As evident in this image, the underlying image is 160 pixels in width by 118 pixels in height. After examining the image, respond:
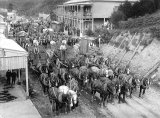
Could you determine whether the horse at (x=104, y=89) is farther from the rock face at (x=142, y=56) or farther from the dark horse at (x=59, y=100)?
the rock face at (x=142, y=56)

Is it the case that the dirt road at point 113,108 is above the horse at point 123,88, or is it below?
below

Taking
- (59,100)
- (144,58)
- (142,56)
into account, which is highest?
(142,56)

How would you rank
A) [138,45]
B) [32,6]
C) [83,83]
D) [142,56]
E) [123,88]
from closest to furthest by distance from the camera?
1. [123,88]
2. [83,83]
3. [142,56]
4. [138,45]
5. [32,6]

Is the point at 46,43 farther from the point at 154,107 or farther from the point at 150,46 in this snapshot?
the point at 154,107

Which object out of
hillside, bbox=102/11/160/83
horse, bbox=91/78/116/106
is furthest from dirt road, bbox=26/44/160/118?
hillside, bbox=102/11/160/83

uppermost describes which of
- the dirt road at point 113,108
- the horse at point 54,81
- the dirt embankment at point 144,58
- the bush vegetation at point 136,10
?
the bush vegetation at point 136,10

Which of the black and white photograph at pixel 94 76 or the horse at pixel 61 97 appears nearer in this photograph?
the horse at pixel 61 97

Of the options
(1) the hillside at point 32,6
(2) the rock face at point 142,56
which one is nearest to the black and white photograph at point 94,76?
(2) the rock face at point 142,56

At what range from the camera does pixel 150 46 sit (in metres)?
21.3

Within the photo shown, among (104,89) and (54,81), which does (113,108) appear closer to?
(104,89)

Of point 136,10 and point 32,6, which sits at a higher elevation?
point 32,6

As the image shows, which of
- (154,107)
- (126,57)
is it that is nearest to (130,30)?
(126,57)

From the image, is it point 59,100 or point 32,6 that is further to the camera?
point 32,6

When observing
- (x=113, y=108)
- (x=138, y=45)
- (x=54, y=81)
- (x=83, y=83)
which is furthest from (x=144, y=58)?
(x=54, y=81)
